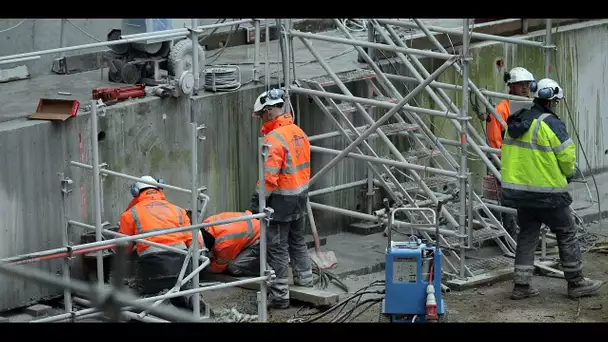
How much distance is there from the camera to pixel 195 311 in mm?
10984

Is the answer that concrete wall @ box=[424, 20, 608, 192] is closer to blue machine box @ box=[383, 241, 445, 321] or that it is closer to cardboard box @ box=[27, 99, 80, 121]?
blue machine box @ box=[383, 241, 445, 321]

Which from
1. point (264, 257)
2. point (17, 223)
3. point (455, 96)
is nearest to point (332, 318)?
point (264, 257)

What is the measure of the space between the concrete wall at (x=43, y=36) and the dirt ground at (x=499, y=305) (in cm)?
456

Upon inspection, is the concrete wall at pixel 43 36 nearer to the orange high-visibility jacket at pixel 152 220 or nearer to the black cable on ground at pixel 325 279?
the orange high-visibility jacket at pixel 152 220

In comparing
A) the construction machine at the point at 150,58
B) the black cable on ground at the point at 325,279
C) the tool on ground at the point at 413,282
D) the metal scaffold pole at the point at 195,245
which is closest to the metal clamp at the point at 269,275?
the metal scaffold pole at the point at 195,245

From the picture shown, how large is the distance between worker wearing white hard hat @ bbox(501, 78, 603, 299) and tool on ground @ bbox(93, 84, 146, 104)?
3.74 metres

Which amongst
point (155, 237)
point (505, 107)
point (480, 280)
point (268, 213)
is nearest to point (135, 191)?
point (155, 237)

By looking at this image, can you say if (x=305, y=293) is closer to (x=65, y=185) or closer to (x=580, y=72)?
(x=65, y=185)

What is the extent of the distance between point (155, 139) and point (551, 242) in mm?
4454

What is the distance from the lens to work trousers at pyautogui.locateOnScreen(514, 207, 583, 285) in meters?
11.6

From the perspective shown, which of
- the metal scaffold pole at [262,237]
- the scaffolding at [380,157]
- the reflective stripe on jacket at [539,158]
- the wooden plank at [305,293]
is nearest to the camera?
the metal scaffold pole at [262,237]

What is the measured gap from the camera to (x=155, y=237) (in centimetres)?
1129

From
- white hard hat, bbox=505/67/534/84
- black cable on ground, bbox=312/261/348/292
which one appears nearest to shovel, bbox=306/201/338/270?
black cable on ground, bbox=312/261/348/292

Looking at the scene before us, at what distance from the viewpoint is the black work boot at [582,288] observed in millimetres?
11836
